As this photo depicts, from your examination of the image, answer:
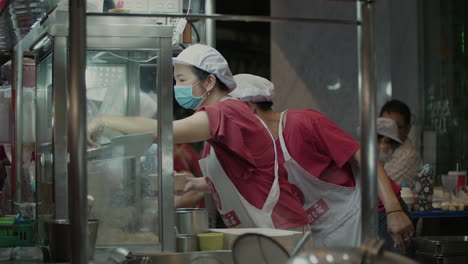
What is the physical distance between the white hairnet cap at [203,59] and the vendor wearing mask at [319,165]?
1.12ft

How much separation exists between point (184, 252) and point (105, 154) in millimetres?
379

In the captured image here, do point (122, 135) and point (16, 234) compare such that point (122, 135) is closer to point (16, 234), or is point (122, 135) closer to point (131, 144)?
point (131, 144)

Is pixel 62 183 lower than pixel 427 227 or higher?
higher

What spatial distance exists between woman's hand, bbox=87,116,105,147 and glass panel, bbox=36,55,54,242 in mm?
181

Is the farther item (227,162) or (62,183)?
(227,162)

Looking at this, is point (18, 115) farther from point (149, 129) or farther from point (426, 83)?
point (426, 83)

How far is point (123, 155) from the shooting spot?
213 centimetres

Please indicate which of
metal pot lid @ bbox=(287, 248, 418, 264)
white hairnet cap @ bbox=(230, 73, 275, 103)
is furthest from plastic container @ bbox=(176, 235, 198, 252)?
metal pot lid @ bbox=(287, 248, 418, 264)

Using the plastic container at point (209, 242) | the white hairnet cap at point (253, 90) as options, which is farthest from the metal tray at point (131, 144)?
the white hairnet cap at point (253, 90)

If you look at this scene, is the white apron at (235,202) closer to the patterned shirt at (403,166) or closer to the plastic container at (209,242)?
the plastic container at (209,242)

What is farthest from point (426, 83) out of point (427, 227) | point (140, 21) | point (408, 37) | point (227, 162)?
point (140, 21)

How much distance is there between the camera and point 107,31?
2145 millimetres

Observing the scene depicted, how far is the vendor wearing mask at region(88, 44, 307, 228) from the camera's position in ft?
8.73

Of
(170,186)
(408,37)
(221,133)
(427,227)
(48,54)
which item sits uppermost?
(408,37)
